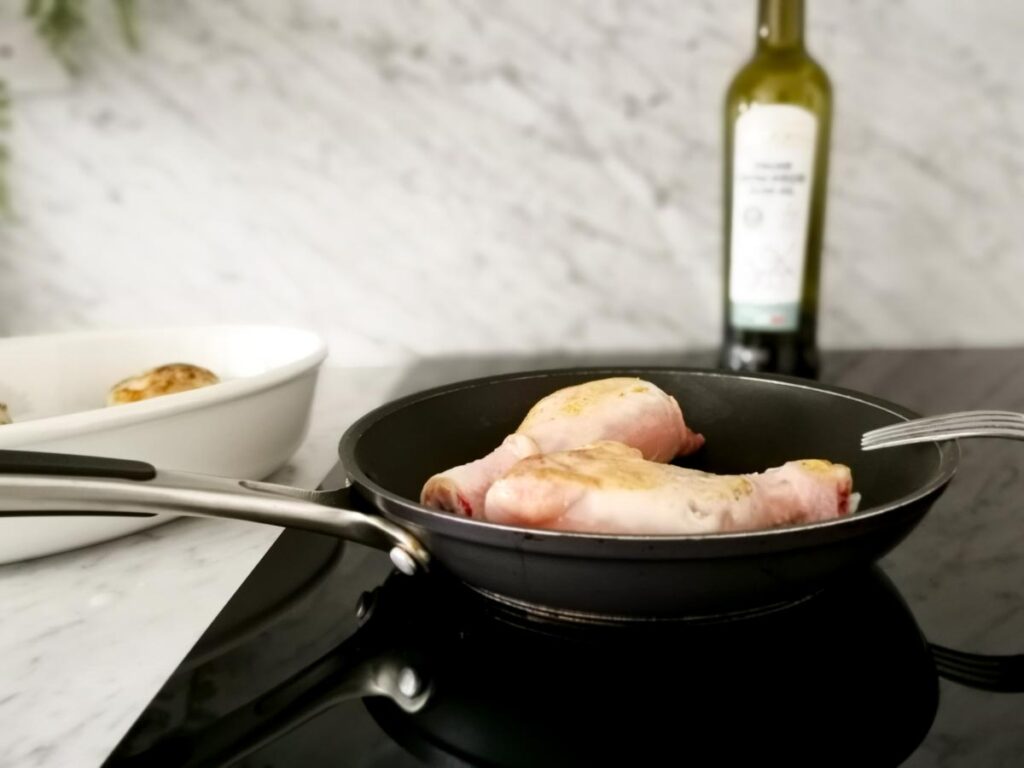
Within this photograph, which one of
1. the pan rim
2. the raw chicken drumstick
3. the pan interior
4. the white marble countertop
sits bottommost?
the white marble countertop

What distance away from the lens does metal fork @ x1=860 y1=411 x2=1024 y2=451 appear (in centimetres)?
51

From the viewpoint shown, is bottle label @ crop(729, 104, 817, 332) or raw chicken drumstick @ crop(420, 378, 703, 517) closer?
raw chicken drumstick @ crop(420, 378, 703, 517)

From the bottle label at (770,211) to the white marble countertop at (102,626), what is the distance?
517 millimetres

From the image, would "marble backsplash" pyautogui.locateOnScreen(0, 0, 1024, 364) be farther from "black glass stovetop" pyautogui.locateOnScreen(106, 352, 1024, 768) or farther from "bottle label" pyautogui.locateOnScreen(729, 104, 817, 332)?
"black glass stovetop" pyautogui.locateOnScreen(106, 352, 1024, 768)

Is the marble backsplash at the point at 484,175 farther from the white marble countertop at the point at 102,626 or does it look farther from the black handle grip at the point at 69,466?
the black handle grip at the point at 69,466

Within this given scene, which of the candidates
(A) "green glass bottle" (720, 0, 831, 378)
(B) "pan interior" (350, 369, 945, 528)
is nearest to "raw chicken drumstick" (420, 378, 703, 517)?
(B) "pan interior" (350, 369, 945, 528)

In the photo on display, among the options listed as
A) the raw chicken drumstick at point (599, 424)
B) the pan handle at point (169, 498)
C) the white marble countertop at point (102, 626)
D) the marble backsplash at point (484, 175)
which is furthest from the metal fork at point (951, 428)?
the marble backsplash at point (484, 175)

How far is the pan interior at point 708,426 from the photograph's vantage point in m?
0.57

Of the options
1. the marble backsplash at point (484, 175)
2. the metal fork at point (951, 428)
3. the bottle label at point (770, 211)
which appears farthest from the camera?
the marble backsplash at point (484, 175)

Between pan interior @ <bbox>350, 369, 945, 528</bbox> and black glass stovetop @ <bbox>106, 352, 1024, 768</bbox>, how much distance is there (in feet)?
0.21

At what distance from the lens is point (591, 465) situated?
18.8 inches

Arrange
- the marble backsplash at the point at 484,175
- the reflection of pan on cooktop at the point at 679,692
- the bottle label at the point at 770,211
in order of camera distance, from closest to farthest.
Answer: the reflection of pan on cooktop at the point at 679,692
the bottle label at the point at 770,211
the marble backsplash at the point at 484,175

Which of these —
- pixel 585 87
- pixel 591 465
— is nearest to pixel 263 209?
pixel 585 87

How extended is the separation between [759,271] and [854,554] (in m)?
0.51
